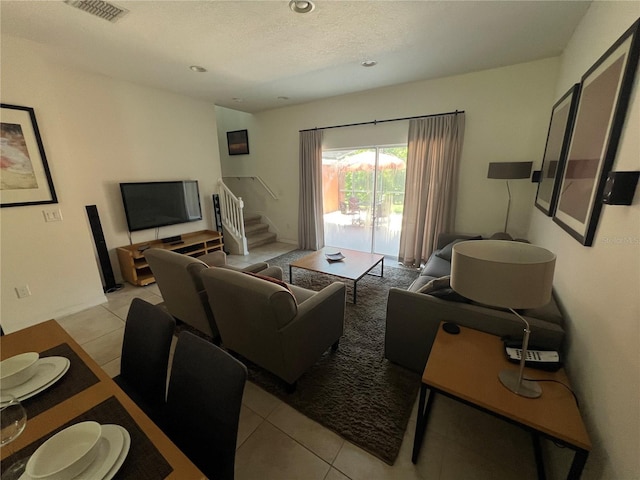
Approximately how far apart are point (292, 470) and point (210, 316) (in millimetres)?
1251

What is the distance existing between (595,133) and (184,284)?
2.91 meters

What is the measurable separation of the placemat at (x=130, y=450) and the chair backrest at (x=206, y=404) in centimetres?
20

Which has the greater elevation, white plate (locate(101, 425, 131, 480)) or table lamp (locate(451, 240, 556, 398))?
table lamp (locate(451, 240, 556, 398))

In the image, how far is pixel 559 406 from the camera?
109 centimetres

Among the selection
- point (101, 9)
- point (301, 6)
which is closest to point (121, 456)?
point (301, 6)

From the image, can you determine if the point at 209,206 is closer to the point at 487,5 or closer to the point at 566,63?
the point at 487,5

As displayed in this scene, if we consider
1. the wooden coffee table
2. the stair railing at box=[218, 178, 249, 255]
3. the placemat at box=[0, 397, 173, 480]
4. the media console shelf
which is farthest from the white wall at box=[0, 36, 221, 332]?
the placemat at box=[0, 397, 173, 480]

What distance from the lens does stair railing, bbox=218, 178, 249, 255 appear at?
477 centimetres

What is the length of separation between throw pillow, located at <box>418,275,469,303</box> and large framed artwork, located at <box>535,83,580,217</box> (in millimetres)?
1254

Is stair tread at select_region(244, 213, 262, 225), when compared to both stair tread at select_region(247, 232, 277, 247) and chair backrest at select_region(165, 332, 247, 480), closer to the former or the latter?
stair tread at select_region(247, 232, 277, 247)

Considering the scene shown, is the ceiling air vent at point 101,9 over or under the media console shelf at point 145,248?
over

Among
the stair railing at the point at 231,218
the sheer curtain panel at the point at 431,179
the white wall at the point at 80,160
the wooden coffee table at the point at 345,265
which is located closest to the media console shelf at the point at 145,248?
the white wall at the point at 80,160

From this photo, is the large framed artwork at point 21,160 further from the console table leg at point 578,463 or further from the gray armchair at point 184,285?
the console table leg at point 578,463

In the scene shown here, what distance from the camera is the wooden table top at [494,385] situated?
1.01 m
